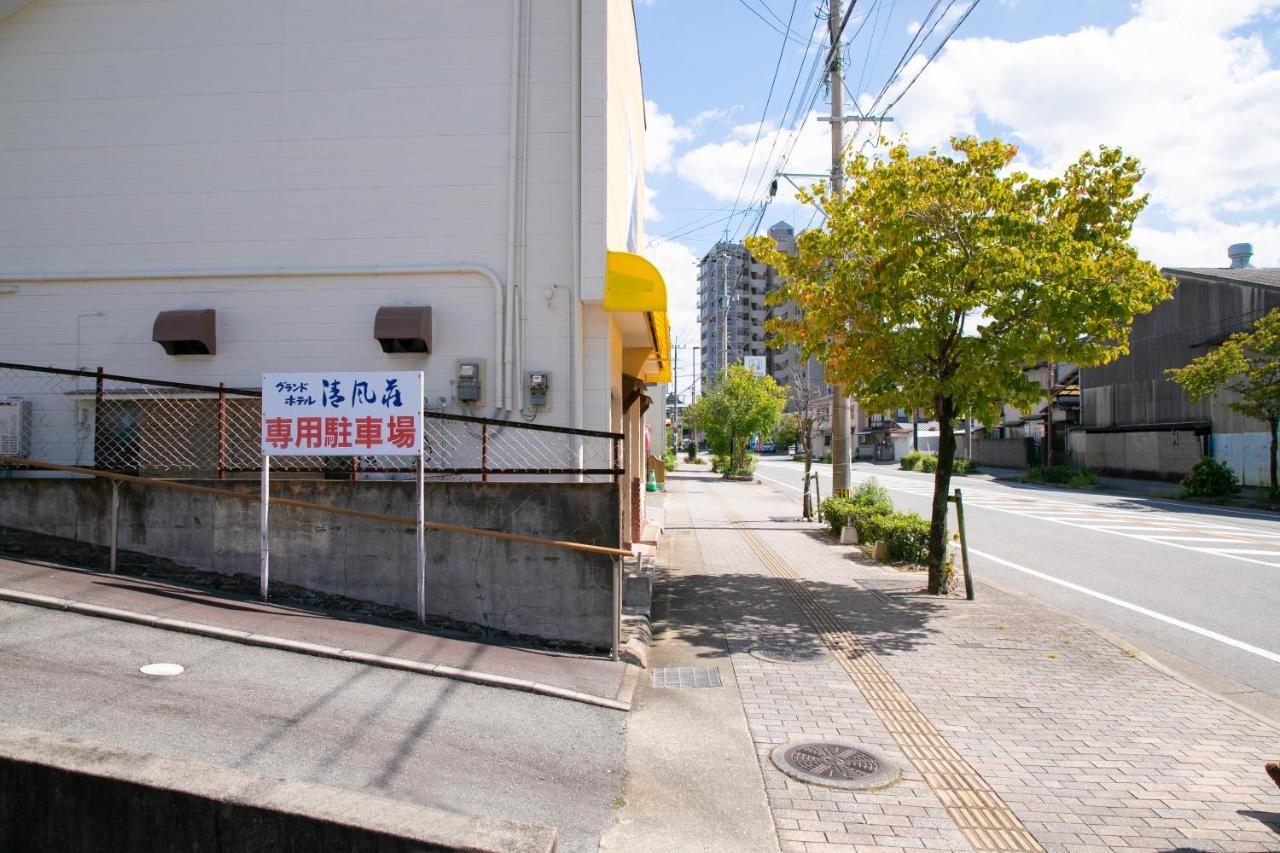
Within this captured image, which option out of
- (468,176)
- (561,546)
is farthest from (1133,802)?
(468,176)

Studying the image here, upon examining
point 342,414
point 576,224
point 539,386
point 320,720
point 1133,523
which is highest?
point 576,224

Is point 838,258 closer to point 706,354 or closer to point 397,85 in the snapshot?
point 397,85

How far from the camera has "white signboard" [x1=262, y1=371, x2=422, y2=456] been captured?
22.7ft

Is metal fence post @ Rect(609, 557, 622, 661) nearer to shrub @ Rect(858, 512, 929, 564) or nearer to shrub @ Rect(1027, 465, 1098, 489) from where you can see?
shrub @ Rect(858, 512, 929, 564)

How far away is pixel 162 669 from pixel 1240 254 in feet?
167

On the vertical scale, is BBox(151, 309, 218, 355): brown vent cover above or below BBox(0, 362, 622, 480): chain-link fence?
above

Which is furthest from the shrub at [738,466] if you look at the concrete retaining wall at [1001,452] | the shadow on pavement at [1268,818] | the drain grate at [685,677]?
the shadow on pavement at [1268,818]

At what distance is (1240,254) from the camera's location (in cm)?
4153

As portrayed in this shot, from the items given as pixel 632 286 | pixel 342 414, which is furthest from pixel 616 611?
pixel 632 286

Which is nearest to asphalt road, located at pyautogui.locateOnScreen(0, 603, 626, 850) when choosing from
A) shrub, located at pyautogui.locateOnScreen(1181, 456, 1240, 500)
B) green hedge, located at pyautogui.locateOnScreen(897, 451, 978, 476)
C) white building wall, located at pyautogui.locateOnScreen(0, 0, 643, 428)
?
white building wall, located at pyautogui.locateOnScreen(0, 0, 643, 428)

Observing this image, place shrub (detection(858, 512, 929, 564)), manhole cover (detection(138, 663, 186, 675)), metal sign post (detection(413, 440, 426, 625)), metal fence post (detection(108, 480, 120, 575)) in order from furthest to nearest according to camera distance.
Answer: shrub (detection(858, 512, 929, 564)), metal fence post (detection(108, 480, 120, 575)), metal sign post (detection(413, 440, 426, 625)), manhole cover (detection(138, 663, 186, 675))

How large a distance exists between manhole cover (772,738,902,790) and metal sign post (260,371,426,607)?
344 cm

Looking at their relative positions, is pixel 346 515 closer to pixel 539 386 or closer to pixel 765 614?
pixel 539 386

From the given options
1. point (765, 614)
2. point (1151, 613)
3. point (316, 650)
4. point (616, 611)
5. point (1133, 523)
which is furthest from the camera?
point (1133, 523)
